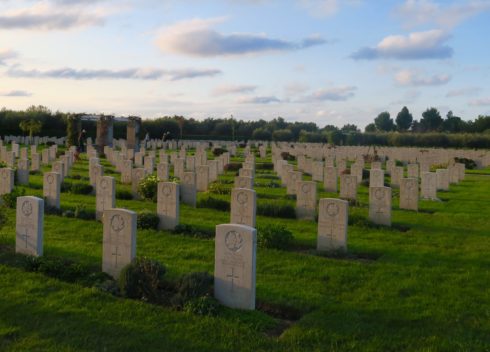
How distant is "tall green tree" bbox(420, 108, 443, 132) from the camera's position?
110 meters

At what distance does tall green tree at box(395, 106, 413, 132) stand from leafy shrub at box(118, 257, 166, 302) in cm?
11594

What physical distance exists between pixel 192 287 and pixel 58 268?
240 centimetres

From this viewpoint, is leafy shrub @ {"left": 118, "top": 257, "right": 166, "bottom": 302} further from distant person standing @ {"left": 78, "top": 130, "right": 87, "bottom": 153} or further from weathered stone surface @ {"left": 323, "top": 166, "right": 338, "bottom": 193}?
distant person standing @ {"left": 78, "top": 130, "right": 87, "bottom": 153}

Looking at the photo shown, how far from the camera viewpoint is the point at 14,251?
1015cm

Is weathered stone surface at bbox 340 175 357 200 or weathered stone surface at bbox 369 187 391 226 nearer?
weathered stone surface at bbox 369 187 391 226

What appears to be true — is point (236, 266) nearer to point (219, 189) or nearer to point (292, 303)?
point (292, 303)

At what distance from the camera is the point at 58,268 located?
8672 millimetres

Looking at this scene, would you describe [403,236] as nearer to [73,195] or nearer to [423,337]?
[423,337]

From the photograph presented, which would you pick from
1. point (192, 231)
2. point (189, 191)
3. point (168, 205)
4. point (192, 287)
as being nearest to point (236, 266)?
point (192, 287)

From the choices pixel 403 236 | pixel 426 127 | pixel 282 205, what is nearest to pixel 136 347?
pixel 403 236

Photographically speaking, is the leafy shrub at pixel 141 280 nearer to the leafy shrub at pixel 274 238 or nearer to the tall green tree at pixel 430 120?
the leafy shrub at pixel 274 238

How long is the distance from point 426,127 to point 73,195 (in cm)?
10179

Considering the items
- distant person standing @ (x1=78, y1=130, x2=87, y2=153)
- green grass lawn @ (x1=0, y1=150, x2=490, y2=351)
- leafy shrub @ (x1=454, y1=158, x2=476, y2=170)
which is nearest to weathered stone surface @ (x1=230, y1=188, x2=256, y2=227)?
green grass lawn @ (x1=0, y1=150, x2=490, y2=351)

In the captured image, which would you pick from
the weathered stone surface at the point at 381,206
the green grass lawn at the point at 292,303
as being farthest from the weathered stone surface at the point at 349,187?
the green grass lawn at the point at 292,303
